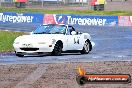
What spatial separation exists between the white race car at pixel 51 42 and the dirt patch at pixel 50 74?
3.74m

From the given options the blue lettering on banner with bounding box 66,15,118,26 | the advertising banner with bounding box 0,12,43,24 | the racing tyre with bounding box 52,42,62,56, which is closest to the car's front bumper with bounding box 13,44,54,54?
the racing tyre with bounding box 52,42,62,56

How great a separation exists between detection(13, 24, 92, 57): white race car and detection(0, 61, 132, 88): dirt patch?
3.74 m

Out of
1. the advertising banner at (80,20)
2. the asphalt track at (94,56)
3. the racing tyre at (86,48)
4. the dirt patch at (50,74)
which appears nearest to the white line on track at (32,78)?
the dirt patch at (50,74)

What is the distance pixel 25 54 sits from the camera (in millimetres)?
17375

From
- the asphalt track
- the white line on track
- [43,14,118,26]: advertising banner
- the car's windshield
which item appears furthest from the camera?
[43,14,118,26]: advertising banner

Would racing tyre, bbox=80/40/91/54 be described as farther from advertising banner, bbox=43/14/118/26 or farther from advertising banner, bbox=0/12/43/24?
advertising banner, bbox=0/12/43/24

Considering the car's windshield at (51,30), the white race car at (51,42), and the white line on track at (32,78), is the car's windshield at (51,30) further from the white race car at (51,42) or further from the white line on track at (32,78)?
the white line on track at (32,78)

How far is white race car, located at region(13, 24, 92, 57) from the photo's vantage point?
56.7 ft

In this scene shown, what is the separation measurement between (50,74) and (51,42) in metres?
6.15

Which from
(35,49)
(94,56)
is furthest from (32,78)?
(94,56)

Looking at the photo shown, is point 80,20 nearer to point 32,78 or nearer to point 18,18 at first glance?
point 18,18

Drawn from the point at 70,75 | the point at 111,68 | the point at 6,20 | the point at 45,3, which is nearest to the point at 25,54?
the point at 111,68

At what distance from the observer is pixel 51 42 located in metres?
17.4

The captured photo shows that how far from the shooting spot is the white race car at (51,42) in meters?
17.3
